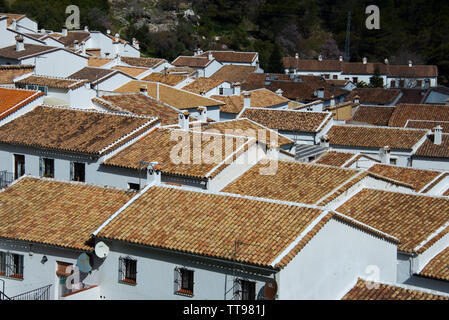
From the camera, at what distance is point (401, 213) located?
67.8ft

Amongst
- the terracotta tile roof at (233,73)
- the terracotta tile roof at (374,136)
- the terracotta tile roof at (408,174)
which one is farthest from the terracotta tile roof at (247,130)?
the terracotta tile roof at (233,73)

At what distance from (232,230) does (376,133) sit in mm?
22290

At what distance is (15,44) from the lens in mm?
43438

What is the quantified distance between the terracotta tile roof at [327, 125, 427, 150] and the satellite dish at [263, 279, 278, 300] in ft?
73.6

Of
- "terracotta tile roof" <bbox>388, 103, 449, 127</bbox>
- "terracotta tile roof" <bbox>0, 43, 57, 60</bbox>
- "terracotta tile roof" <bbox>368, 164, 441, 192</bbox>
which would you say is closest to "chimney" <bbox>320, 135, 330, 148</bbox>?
"terracotta tile roof" <bbox>368, 164, 441, 192</bbox>

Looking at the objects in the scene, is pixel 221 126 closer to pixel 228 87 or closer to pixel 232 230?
pixel 232 230

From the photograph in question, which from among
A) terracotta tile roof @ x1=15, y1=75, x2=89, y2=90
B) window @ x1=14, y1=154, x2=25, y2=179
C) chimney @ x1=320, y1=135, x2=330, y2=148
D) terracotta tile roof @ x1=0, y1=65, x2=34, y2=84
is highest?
terracotta tile roof @ x1=15, y1=75, x2=89, y2=90

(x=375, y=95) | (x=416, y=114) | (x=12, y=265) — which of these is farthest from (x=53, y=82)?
(x=375, y=95)

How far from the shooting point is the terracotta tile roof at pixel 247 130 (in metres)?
27.6

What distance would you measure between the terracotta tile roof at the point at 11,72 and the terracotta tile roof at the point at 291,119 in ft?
33.6

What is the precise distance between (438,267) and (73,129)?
493 inches

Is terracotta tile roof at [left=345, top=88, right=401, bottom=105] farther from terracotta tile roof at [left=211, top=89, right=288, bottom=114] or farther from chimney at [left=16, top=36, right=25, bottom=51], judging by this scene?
chimney at [left=16, top=36, right=25, bottom=51]

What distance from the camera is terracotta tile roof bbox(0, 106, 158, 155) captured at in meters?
23.8
